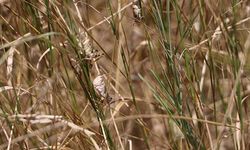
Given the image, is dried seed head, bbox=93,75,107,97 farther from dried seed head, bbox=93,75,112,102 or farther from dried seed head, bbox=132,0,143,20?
dried seed head, bbox=132,0,143,20

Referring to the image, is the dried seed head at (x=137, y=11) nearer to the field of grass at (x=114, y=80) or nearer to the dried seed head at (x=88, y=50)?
the field of grass at (x=114, y=80)

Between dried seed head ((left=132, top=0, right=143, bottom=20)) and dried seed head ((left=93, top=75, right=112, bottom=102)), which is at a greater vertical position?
dried seed head ((left=132, top=0, right=143, bottom=20))

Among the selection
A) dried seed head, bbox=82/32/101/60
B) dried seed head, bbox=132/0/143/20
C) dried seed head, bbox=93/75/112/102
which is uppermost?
dried seed head, bbox=132/0/143/20

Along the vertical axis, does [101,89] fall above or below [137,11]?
below

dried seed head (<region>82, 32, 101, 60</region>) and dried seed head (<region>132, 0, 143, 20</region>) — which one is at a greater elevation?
dried seed head (<region>132, 0, 143, 20</region>)

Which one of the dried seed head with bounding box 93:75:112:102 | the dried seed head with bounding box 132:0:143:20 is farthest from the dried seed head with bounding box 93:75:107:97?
the dried seed head with bounding box 132:0:143:20

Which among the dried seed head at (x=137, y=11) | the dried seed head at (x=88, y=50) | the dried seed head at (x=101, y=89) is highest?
the dried seed head at (x=137, y=11)

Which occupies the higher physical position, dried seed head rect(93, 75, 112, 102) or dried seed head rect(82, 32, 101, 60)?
dried seed head rect(82, 32, 101, 60)

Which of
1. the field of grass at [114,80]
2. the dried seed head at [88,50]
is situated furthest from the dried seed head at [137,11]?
the dried seed head at [88,50]

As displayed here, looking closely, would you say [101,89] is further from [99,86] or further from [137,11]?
[137,11]

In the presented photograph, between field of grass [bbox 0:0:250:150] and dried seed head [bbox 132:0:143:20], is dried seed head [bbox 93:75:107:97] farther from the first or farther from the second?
dried seed head [bbox 132:0:143:20]

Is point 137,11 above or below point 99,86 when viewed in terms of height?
above

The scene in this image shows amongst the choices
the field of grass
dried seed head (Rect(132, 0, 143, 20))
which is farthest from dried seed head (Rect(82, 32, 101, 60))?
dried seed head (Rect(132, 0, 143, 20))

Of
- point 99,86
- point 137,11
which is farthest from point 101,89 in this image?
point 137,11
